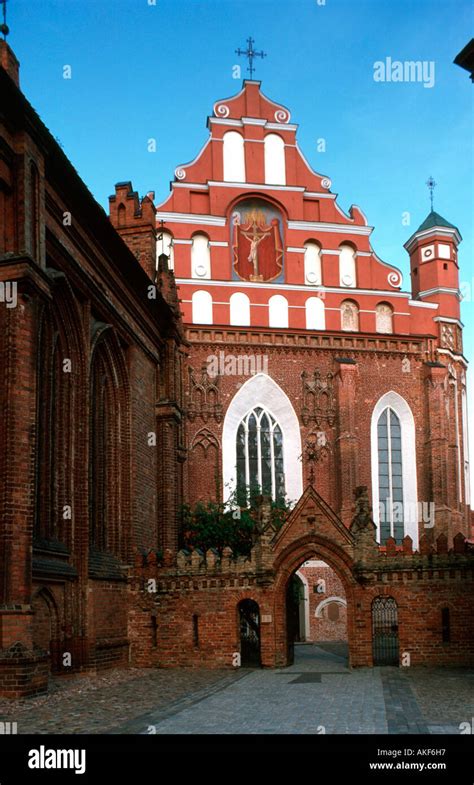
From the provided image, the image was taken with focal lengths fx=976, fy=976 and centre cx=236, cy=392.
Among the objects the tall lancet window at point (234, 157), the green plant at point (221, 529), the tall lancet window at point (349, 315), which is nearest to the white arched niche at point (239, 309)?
the tall lancet window at point (349, 315)

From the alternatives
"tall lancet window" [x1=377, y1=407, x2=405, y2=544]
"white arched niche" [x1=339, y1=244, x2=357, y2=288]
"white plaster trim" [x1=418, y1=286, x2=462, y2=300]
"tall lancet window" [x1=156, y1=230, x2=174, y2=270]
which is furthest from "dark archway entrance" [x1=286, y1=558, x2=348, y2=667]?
"tall lancet window" [x1=156, y1=230, x2=174, y2=270]

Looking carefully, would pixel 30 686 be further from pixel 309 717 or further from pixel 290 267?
pixel 290 267

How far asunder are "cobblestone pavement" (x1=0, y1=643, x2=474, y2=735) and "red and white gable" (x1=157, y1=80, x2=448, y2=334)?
64.1ft

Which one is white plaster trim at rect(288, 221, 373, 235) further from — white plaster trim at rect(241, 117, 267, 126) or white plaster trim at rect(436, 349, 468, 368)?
white plaster trim at rect(436, 349, 468, 368)

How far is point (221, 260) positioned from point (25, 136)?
23081mm

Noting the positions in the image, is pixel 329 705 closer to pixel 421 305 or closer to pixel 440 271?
pixel 421 305

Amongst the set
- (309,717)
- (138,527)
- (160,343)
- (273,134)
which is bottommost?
(309,717)

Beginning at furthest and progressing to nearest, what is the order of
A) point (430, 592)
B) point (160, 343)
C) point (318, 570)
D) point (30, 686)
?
point (318, 570) < point (160, 343) < point (430, 592) < point (30, 686)

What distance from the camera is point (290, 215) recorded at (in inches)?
1580

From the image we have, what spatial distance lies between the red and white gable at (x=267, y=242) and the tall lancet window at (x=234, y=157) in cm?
4

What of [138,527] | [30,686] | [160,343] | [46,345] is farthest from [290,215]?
[30,686]

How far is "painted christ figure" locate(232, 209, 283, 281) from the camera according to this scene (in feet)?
130

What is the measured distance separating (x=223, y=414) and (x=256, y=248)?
7.43 meters

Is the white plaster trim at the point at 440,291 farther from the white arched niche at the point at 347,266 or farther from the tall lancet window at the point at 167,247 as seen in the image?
the tall lancet window at the point at 167,247
